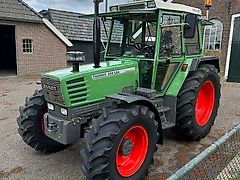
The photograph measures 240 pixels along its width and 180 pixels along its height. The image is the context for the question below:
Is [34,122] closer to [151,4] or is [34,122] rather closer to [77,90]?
[77,90]

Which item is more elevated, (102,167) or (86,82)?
(86,82)

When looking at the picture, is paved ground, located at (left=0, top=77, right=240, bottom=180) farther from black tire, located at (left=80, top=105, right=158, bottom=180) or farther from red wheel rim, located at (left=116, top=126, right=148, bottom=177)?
black tire, located at (left=80, top=105, right=158, bottom=180)

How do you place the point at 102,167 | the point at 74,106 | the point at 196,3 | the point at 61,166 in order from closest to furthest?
the point at 102,167 < the point at 74,106 < the point at 61,166 < the point at 196,3

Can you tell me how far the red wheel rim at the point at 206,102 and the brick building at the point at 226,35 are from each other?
814 centimetres

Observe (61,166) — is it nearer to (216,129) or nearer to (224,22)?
(216,129)

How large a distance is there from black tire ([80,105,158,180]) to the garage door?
10.5m

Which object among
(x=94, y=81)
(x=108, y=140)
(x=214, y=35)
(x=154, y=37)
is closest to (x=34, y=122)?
(x=94, y=81)

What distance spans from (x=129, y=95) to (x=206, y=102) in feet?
7.71

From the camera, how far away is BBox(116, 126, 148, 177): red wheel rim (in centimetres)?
297

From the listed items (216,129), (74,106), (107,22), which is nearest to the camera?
(74,106)

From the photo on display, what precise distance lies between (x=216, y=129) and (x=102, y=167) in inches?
131

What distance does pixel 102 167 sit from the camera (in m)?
2.60

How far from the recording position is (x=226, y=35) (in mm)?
12562

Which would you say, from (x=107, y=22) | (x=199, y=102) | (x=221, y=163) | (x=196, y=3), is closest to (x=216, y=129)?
(x=199, y=102)
